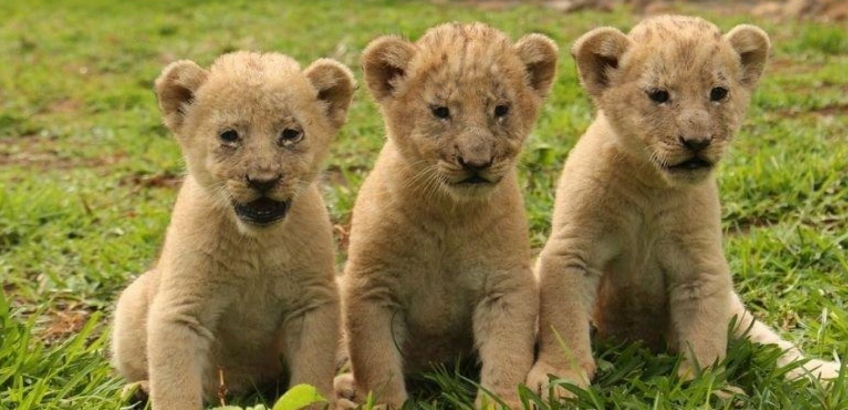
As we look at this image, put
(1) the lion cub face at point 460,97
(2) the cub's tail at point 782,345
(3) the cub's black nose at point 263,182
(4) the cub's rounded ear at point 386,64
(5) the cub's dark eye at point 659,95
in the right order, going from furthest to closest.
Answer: (2) the cub's tail at point 782,345, (4) the cub's rounded ear at point 386,64, (5) the cub's dark eye at point 659,95, (1) the lion cub face at point 460,97, (3) the cub's black nose at point 263,182

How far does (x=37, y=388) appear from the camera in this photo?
531 centimetres

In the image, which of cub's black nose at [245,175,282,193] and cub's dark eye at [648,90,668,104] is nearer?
cub's black nose at [245,175,282,193]

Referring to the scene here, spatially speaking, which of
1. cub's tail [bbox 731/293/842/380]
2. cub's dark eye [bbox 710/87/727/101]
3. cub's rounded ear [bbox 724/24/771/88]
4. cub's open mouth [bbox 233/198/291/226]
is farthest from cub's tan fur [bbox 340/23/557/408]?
cub's tail [bbox 731/293/842/380]

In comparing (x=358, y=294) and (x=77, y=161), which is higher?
(x=358, y=294)

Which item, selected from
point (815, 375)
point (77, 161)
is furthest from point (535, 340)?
point (77, 161)

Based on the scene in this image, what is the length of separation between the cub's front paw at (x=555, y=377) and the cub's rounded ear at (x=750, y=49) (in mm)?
1555

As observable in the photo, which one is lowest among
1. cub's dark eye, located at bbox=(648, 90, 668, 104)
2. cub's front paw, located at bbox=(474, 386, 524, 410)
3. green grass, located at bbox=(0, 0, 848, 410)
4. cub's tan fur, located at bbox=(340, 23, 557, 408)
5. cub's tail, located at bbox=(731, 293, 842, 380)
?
green grass, located at bbox=(0, 0, 848, 410)

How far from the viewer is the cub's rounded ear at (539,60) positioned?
17.7ft

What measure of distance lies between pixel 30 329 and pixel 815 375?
12.5 ft

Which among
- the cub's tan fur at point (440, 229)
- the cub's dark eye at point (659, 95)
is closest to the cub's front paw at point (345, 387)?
the cub's tan fur at point (440, 229)

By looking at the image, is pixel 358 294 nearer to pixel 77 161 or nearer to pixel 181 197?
pixel 181 197

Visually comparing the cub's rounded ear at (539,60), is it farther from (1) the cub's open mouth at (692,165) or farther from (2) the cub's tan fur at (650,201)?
(1) the cub's open mouth at (692,165)

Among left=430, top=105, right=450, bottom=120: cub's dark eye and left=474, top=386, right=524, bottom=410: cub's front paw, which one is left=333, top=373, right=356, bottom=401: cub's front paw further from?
left=430, top=105, right=450, bottom=120: cub's dark eye

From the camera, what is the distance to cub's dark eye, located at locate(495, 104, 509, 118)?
16.8ft
